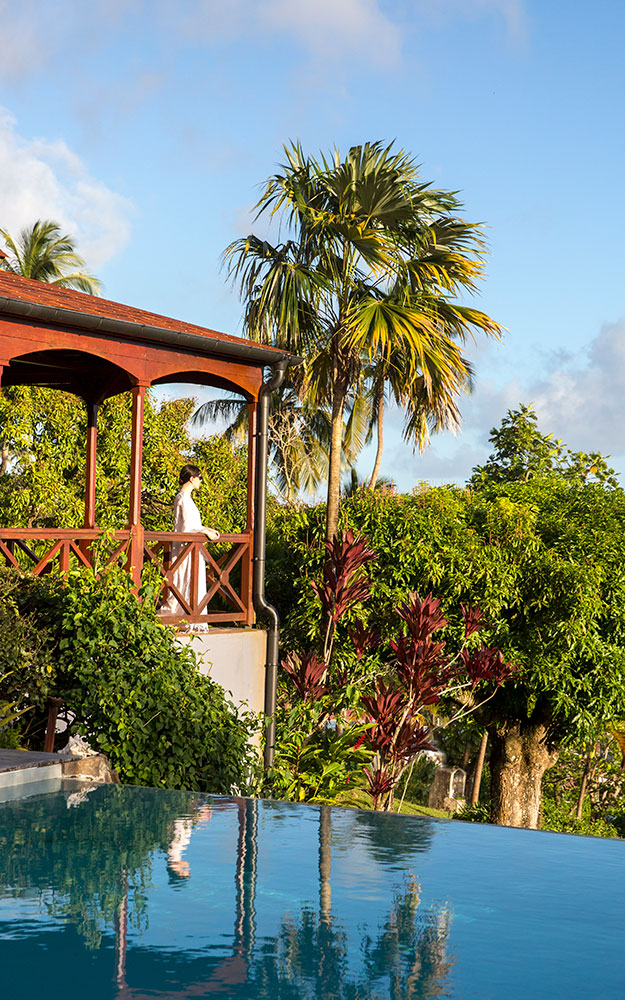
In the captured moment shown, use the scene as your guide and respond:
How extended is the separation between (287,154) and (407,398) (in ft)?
12.8

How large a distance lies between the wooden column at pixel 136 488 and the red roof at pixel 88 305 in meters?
0.76

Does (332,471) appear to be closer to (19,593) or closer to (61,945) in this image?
(19,593)

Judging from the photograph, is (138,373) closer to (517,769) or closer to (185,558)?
(185,558)

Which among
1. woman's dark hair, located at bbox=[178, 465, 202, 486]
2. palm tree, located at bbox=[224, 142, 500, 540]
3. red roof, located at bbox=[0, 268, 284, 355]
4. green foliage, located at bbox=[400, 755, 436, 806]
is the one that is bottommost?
green foliage, located at bbox=[400, 755, 436, 806]

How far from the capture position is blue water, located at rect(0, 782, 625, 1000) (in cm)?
283

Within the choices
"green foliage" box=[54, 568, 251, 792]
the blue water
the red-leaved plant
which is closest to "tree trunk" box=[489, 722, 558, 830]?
the red-leaved plant

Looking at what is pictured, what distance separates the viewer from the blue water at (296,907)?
2830 mm

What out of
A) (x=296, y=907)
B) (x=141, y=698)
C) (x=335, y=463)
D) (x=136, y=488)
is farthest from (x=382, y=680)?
(x=296, y=907)

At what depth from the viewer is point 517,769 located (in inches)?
619

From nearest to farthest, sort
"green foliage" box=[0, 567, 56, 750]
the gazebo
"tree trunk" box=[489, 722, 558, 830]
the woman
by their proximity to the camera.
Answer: "green foliage" box=[0, 567, 56, 750], the gazebo, the woman, "tree trunk" box=[489, 722, 558, 830]

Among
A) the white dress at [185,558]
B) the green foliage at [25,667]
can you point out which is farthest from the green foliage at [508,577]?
→ the green foliage at [25,667]

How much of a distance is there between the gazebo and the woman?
0.11 metres

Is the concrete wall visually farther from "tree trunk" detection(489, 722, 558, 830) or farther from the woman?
"tree trunk" detection(489, 722, 558, 830)

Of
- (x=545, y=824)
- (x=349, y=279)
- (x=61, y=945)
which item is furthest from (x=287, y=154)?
(x=545, y=824)
